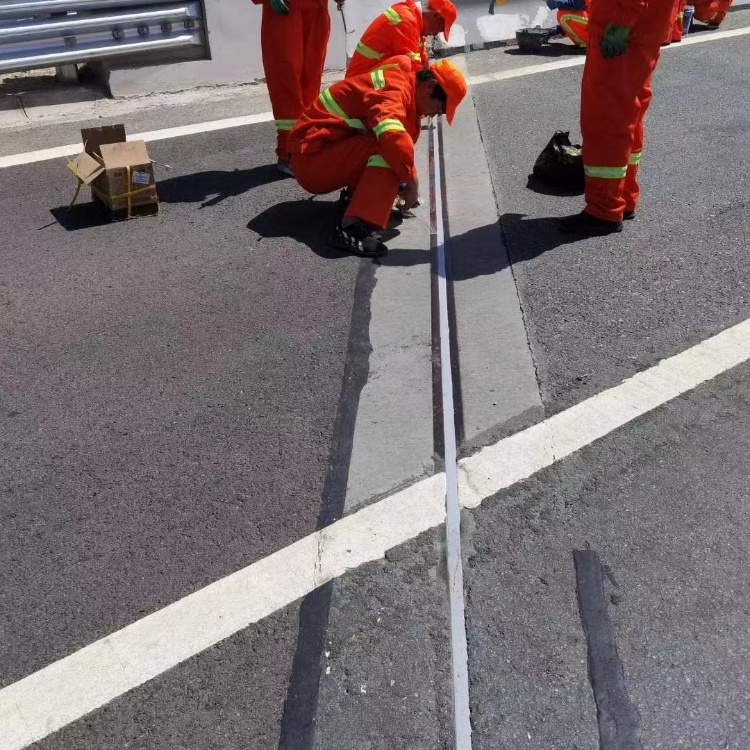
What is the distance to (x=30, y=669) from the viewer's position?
2.37 metres

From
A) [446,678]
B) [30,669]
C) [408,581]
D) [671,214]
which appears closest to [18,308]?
[30,669]

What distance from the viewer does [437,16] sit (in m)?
6.16

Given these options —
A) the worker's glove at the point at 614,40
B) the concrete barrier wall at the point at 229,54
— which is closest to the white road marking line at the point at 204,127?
the concrete barrier wall at the point at 229,54

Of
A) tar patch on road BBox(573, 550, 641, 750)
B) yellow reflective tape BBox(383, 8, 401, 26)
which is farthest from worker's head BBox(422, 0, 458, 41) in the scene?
tar patch on road BBox(573, 550, 641, 750)

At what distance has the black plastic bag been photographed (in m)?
5.86

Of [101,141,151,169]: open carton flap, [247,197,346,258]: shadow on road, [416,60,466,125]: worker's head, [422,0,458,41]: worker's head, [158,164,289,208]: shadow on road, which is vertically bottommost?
[247,197,346,258]: shadow on road

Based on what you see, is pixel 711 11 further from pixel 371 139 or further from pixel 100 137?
pixel 100 137

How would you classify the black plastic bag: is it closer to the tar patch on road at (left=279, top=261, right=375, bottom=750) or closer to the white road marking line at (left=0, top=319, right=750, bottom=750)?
the tar patch on road at (left=279, top=261, right=375, bottom=750)

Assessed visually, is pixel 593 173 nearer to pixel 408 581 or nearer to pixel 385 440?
pixel 385 440

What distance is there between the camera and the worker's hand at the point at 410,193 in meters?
5.17

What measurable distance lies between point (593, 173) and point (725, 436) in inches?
89.4

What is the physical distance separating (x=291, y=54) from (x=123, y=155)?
1.52 m

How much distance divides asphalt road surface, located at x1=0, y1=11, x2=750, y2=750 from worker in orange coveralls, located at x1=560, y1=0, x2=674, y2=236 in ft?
0.77

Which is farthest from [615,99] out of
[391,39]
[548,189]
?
[391,39]
